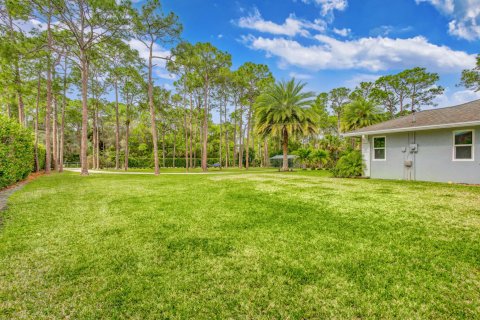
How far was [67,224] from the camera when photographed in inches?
161

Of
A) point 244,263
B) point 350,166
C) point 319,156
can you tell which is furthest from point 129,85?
point 244,263

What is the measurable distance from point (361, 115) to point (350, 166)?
1241 centimetres

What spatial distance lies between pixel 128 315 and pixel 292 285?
1416 millimetres

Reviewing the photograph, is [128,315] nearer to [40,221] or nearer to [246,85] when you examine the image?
[40,221]

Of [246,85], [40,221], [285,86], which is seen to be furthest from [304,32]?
[40,221]

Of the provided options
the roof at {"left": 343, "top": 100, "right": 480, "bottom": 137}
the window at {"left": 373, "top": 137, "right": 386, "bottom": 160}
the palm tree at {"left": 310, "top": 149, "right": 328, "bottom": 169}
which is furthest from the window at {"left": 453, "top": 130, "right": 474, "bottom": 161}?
the palm tree at {"left": 310, "top": 149, "right": 328, "bottom": 169}

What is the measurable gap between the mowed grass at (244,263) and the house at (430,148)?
5.87m

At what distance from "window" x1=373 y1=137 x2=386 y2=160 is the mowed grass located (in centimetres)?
732

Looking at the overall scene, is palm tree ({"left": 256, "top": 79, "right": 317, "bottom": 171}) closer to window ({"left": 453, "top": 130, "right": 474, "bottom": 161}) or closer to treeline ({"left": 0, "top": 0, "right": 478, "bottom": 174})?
treeline ({"left": 0, "top": 0, "right": 478, "bottom": 174})

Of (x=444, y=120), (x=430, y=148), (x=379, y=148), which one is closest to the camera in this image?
(x=444, y=120)

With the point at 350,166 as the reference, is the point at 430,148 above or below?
above

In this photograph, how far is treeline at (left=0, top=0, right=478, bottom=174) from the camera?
44.5 ft

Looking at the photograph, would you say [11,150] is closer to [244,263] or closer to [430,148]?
[244,263]

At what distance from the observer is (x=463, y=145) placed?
360 inches
